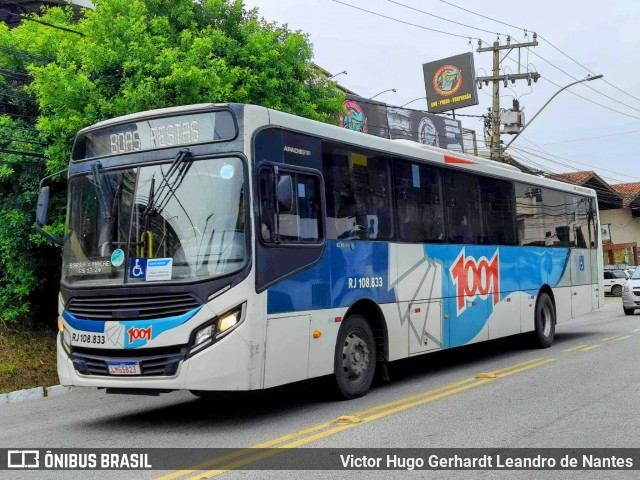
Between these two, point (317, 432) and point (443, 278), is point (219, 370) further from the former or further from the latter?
point (443, 278)

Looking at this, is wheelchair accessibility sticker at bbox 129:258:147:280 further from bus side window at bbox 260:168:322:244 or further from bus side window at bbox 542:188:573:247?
bus side window at bbox 542:188:573:247

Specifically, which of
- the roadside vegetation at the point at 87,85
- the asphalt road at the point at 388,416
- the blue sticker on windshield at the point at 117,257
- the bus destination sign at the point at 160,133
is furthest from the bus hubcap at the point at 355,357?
the roadside vegetation at the point at 87,85

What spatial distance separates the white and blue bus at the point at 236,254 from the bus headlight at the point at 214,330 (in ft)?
0.06

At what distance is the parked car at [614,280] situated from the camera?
42094 millimetres

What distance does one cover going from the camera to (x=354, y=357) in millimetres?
9367

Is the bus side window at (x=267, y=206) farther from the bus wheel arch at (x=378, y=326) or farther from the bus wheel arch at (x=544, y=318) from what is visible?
the bus wheel arch at (x=544, y=318)

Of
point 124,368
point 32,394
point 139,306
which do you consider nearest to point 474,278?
point 139,306

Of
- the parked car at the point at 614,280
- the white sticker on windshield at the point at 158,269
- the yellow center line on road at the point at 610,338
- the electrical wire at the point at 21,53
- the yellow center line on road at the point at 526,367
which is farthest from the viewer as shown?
the parked car at the point at 614,280

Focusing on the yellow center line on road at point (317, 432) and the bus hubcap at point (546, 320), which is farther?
the bus hubcap at point (546, 320)

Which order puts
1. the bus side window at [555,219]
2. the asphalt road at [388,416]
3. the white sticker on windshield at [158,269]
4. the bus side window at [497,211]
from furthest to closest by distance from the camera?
the bus side window at [555,219] → the bus side window at [497,211] → the white sticker on windshield at [158,269] → the asphalt road at [388,416]

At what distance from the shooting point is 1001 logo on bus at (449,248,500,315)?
1180 cm

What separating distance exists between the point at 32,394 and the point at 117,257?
447 cm

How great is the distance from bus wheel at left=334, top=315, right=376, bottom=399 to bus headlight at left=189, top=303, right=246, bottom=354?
6.05ft

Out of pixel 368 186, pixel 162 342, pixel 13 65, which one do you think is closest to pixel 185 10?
pixel 13 65
